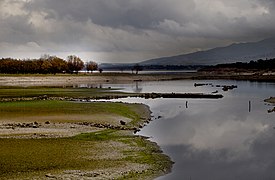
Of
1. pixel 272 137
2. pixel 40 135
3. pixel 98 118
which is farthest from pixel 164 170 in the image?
pixel 98 118

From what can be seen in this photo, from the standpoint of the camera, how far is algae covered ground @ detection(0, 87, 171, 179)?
22.4 m

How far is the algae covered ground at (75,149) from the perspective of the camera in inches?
883

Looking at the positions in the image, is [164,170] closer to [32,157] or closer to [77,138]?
[32,157]

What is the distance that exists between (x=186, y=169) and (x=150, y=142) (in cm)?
801

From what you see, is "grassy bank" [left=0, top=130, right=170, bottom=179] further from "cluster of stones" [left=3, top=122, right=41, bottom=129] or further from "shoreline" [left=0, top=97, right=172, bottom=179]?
"cluster of stones" [left=3, top=122, right=41, bottom=129]

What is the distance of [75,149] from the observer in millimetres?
28188

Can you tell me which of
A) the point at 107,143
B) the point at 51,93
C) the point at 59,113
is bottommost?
the point at 107,143

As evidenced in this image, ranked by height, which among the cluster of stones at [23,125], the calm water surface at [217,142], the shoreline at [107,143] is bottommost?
the calm water surface at [217,142]

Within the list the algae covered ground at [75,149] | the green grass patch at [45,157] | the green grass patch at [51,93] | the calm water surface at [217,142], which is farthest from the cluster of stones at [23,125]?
the green grass patch at [51,93]

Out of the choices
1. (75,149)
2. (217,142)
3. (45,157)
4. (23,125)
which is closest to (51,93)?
(23,125)

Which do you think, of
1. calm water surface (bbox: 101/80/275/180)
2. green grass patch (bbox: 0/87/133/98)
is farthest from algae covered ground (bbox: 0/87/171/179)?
green grass patch (bbox: 0/87/133/98)

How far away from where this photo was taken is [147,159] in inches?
1034

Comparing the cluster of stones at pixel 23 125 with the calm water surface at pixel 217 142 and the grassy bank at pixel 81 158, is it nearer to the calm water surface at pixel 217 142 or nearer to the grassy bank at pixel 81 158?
the grassy bank at pixel 81 158

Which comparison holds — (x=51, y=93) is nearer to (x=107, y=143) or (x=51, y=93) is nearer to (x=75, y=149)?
(x=107, y=143)
